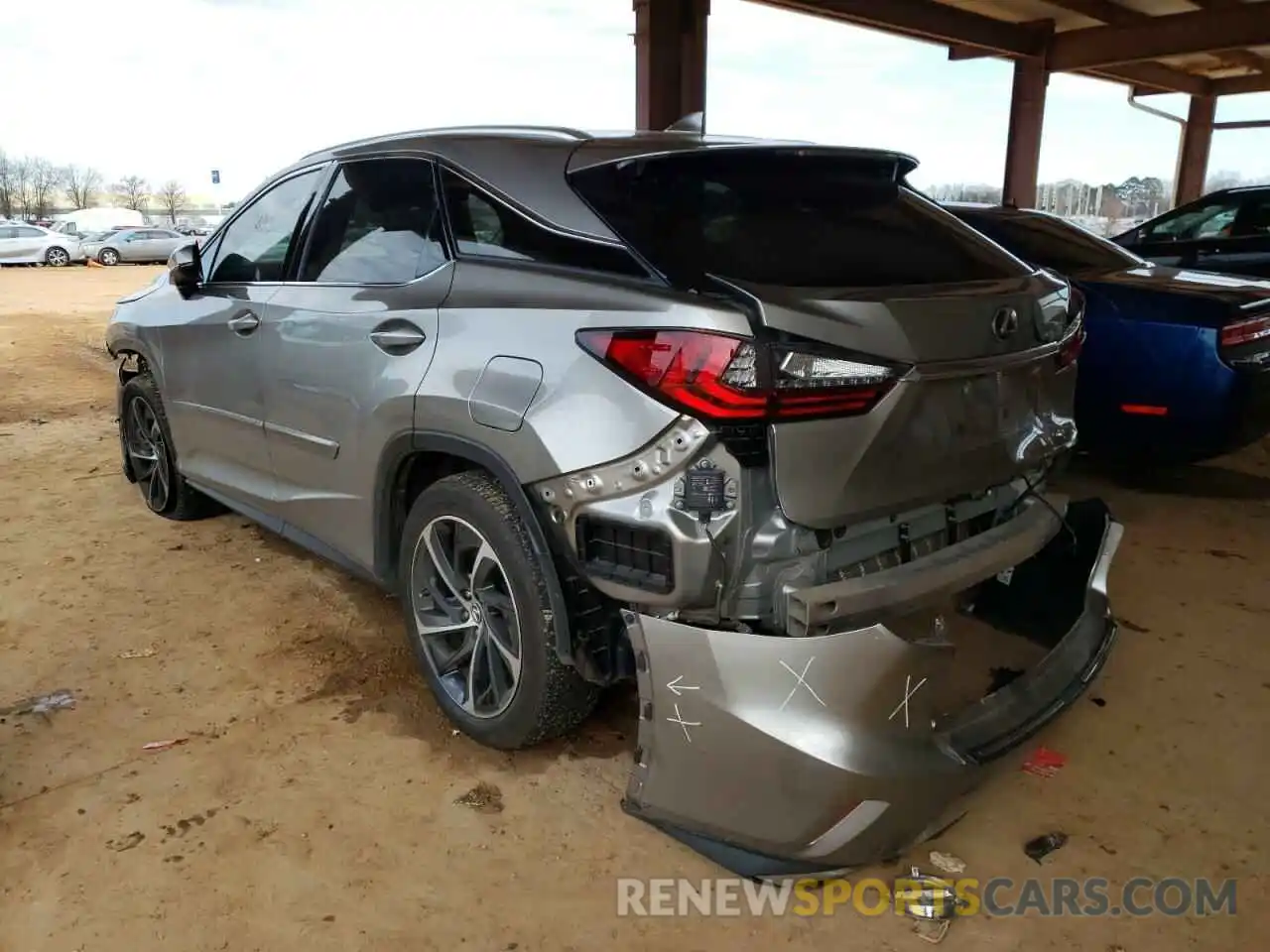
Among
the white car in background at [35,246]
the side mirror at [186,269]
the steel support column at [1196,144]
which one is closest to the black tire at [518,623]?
the side mirror at [186,269]

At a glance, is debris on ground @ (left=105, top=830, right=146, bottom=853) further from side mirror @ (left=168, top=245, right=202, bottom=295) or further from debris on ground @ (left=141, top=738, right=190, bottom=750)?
side mirror @ (left=168, top=245, right=202, bottom=295)

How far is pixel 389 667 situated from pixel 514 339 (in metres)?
1.42

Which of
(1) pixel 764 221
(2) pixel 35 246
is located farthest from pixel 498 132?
(2) pixel 35 246

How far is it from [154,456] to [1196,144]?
1738 centimetres

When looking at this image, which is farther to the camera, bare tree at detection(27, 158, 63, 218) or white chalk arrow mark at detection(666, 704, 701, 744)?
bare tree at detection(27, 158, 63, 218)

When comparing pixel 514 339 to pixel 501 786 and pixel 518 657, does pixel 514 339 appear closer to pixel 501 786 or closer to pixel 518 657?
pixel 518 657

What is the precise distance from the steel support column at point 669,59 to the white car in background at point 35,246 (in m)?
25.7

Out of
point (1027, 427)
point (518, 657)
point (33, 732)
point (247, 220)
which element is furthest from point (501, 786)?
point (247, 220)

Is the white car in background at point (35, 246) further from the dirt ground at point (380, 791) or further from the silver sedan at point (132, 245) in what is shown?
the dirt ground at point (380, 791)

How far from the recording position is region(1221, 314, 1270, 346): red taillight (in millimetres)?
4379

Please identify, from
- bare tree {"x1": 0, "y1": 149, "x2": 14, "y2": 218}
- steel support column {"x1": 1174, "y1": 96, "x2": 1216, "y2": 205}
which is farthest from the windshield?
bare tree {"x1": 0, "y1": 149, "x2": 14, "y2": 218}

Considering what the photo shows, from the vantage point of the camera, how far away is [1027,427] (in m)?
2.37

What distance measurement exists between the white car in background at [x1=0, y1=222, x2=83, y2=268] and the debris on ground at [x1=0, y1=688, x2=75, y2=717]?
28.7 meters

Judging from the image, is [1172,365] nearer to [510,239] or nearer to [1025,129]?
[510,239]
